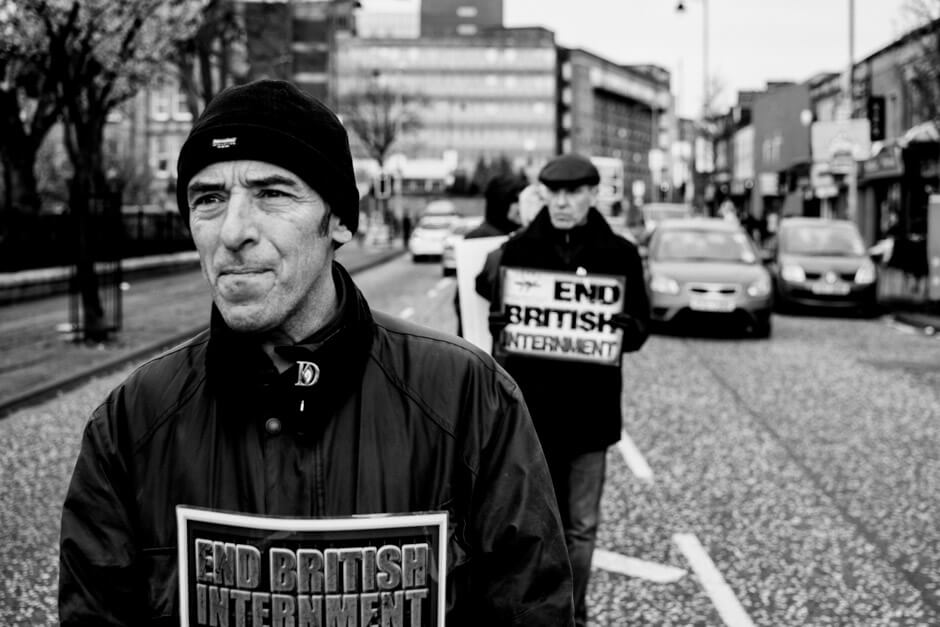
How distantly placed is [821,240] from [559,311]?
18.1 metres

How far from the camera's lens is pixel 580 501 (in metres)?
4.77

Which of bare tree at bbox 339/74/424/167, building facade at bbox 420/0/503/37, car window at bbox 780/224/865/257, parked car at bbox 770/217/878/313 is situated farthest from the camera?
building facade at bbox 420/0/503/37

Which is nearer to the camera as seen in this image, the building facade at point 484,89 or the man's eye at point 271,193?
the man's eye at point 271,193

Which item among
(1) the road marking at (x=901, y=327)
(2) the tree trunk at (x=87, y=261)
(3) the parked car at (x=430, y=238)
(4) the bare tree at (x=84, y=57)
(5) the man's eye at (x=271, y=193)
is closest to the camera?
(5) the man's eye at (x=271, y=193)

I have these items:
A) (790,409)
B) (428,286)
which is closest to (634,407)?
(790,409)

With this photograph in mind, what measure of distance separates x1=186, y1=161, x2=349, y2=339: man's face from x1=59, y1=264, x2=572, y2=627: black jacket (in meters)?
0.06

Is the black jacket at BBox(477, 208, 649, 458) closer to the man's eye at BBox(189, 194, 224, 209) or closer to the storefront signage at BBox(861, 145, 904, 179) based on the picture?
the man's eye at BBox(189, 194, 224, 209)

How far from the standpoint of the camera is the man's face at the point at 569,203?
4801mm

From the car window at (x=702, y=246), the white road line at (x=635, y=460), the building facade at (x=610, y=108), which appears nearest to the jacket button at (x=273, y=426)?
the white road line at (x=635, y=460)

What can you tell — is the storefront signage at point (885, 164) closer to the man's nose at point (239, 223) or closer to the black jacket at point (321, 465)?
the black jacket at point (321, 465)

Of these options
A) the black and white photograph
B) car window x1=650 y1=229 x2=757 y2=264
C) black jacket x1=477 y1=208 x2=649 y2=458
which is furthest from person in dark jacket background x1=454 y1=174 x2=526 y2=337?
car window x1=650 y1=229 x2=757 y2=264

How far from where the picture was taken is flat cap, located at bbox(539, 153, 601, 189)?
187 inches

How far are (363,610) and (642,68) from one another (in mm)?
185419

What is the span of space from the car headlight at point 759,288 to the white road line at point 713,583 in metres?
11.0
